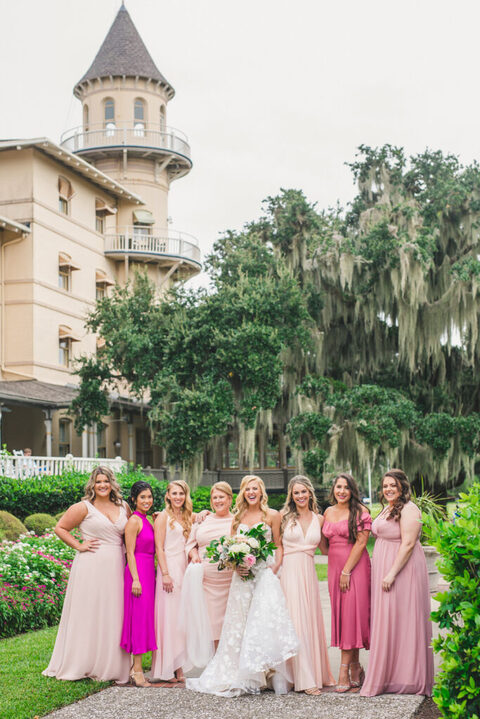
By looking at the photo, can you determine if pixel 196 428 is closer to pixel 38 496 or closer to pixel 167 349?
pixel 167 349

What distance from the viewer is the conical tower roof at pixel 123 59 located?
121 ft

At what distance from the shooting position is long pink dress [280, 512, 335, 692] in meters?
7.59

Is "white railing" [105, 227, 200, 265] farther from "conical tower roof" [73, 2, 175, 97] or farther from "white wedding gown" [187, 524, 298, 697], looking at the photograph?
"white wedding gown" [187, 524, 298, 697]

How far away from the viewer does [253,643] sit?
7488mm

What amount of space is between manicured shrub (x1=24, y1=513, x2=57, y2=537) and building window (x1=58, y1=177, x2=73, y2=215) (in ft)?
54.8

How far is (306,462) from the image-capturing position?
23.2 metres

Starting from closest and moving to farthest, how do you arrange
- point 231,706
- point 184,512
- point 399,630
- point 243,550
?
point 231,706 → point 399,630 → point 243,550 → point 184,512

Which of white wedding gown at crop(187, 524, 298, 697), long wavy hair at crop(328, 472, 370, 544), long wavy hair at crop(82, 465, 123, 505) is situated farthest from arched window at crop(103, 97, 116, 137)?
white wedding gown at crop(187, 524, 298, 697)

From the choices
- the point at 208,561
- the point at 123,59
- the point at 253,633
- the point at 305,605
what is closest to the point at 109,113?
the point at 123,59

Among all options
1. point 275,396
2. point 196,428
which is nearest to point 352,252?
point 275,396

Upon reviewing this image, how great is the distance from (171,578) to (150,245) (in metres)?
28.6

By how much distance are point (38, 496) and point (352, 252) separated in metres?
11.3

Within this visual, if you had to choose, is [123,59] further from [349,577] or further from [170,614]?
[349,577]

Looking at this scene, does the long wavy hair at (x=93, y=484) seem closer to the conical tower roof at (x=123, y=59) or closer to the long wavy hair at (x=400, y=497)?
the long wavy hair at (x=400, y=497)
